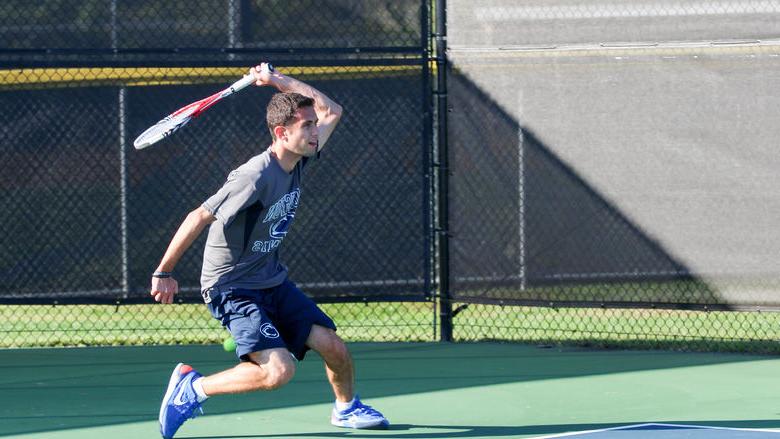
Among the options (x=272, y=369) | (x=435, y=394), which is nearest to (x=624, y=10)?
(x=435, y=394)

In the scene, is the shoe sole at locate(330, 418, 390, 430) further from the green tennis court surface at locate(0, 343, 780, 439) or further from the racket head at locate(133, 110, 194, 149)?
the racket head at locate(133, 110, 194, 149)

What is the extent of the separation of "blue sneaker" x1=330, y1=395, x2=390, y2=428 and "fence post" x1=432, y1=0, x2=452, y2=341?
291 centimetres

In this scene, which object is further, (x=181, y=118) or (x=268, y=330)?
(x=181, y=118)

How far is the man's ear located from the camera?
5695 millimetres

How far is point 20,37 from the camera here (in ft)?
27.2

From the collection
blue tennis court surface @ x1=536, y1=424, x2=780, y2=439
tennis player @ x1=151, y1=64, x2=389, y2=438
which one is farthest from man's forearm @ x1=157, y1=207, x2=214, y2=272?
blue tennis court surface @ x1=536, y1=424, x2=780, y2=439

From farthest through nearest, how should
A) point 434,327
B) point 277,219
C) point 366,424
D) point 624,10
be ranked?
point 434,327 → point 624,10 → point 366,424 → point 277,219

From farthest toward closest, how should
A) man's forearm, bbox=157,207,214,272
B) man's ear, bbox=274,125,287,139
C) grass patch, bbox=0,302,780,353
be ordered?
grass patch, bbox=0,302,780,353 → man's ear, bbox=274,125,287,139 → man's forearm, bbox=157,207,214,272

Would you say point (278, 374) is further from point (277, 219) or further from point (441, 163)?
point (441, 163)

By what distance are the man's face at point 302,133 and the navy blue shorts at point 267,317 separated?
66 cm

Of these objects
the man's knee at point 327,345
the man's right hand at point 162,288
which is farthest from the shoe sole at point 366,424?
the man's right hand at point 162,288

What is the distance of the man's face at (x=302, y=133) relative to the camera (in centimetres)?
568

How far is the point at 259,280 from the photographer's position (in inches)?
229

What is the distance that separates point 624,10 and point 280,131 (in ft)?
10.9
